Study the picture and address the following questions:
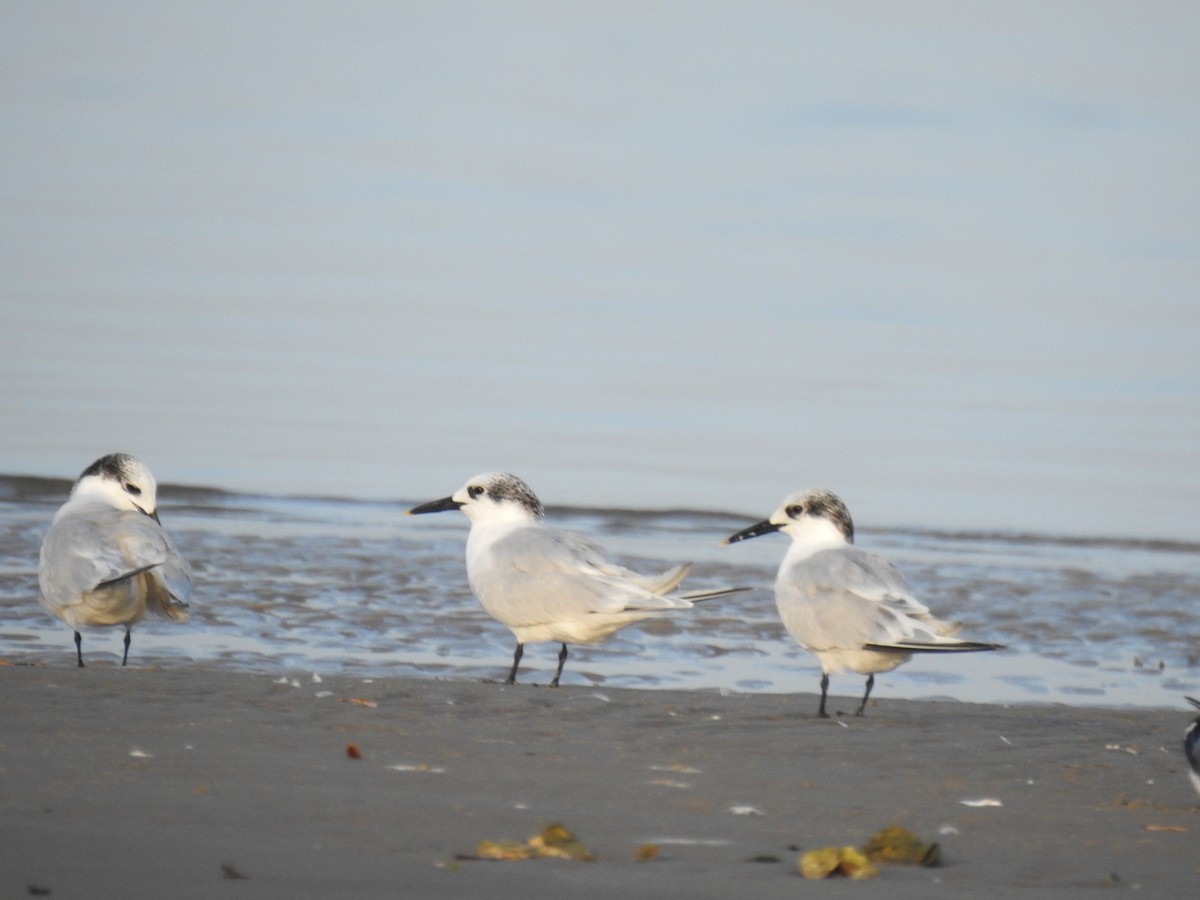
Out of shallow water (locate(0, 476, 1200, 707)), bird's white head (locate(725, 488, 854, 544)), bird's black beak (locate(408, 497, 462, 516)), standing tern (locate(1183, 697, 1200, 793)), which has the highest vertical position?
bird's white head (locate(725, 488, 854, 544))

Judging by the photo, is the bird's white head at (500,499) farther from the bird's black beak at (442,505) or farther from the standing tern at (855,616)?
the standing tern at (855,616)

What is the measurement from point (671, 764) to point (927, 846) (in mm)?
1242

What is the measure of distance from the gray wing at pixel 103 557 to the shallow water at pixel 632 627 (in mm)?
409

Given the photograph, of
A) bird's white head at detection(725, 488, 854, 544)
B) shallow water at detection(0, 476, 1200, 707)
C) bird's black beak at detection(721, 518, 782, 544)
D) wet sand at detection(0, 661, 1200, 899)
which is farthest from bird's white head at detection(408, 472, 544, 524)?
wet sand at detection(0, 661, 1200, 899)

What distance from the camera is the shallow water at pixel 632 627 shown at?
26.0 feet

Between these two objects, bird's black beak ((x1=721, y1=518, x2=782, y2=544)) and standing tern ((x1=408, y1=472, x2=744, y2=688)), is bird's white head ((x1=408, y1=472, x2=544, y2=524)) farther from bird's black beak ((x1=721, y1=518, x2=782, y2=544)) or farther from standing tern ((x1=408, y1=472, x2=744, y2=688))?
bird's black beak ((x1=721, y1=518, x2=782, y2=544))

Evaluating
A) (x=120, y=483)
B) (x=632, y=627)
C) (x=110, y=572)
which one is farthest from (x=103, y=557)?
(x=632, y=627)

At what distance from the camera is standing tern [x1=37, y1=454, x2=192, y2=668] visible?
276 inches

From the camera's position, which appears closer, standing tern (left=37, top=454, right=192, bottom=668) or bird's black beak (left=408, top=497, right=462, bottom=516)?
standing tern (left=37, top=454, right=192, bottom=668)

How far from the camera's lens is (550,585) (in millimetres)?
7438

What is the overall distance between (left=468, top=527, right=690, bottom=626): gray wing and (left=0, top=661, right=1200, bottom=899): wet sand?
2.23 ft

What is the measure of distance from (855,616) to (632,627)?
2.73 metres

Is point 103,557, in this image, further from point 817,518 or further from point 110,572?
point 817,518

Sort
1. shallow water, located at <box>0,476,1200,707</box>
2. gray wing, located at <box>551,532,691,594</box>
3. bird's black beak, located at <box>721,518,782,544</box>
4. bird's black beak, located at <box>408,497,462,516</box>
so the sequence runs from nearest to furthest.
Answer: gray wing, located at <box>551,532,691,594</box> → shallow water, located at <box>0,476,1200,707</box> → bird's black beak, located at <box>721,518,782,544</box> → bird's black beak, located at <box>408,497,462,516</box>
